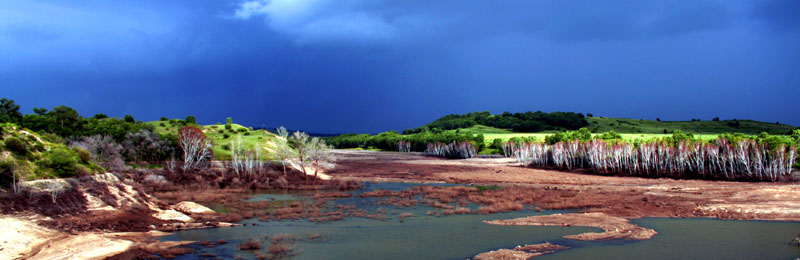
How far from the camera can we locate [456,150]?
5000 inches

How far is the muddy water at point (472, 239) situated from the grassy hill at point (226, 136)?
140ft

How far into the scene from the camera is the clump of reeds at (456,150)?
407 feet

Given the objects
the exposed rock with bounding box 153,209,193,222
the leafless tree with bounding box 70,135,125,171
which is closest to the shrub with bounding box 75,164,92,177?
the exposed rock with bounding box 153,209,193,222

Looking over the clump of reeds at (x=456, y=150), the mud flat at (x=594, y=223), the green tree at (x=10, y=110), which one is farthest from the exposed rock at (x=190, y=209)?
the clump of reeds at (x=456, y=150)

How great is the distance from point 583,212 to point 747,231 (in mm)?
10631

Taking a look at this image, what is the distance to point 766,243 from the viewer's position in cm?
2712

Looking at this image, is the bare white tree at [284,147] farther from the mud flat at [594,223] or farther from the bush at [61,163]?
the mud flat at [594,223]

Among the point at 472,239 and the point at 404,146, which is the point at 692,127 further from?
the point at 472,239

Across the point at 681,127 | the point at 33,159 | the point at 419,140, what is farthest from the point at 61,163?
the point at 681,127

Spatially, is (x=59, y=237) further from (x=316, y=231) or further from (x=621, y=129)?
(x=621, y=129)

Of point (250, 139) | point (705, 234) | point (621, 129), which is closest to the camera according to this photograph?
point (705, 234)

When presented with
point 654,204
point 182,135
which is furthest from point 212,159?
point 654,204

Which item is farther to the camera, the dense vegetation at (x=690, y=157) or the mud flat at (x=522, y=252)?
the dense vegetation at (x=690, y=157)

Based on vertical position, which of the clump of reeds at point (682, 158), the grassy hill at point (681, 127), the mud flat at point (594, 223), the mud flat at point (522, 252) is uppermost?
the grassy hill at point (681, 127)
